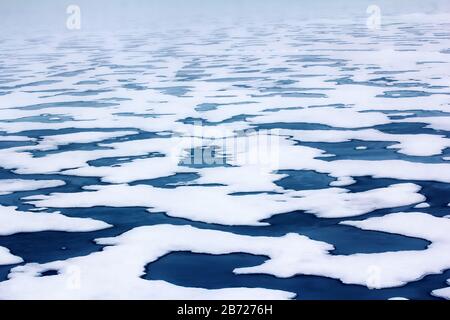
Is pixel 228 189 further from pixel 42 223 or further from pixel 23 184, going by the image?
pixel 23 184

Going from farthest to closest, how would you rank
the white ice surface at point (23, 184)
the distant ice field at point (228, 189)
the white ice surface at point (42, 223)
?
the white ice surface at point (23, 184), the white ice surface at point (42, 223), the distant ice field at point (228, 189)

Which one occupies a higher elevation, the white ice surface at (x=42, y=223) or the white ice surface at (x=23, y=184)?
the white ice surface at (x=42, y=223)

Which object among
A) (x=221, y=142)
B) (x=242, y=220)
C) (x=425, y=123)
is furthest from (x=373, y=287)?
(x=425, y=123)

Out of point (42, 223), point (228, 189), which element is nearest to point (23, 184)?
point (42, 223)

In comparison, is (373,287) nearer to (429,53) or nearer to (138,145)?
(138,145)

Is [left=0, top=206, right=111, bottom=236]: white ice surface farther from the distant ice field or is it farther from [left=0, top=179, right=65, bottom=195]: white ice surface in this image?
[left=0, top=179, right=65, bottom=195]: white ice surface

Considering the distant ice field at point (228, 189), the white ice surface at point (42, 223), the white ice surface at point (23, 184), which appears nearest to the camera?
the distant ice field at point (228, 189)

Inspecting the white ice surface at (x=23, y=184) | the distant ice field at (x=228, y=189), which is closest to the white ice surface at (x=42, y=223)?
the distant ice field at (x=228, y=189)

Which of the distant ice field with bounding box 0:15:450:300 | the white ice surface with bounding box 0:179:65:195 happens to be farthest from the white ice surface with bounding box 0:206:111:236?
the white ice surface with bounding box 0:179:65:195

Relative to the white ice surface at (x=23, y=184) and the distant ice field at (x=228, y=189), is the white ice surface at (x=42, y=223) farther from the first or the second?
the white ice surface at (x=23, y=184)
